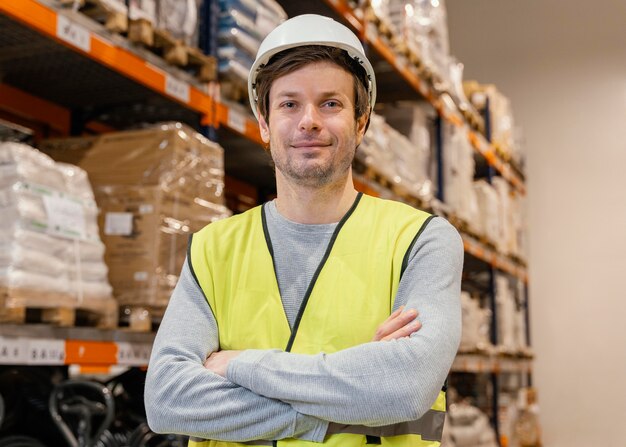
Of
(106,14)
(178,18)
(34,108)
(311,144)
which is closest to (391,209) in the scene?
(311,144)

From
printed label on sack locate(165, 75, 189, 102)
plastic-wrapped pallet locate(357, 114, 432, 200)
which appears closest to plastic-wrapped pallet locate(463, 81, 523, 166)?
plastic-wrapped pallet locate(357, 114, 432, 200)

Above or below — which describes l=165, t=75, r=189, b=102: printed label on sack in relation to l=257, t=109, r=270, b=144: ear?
above

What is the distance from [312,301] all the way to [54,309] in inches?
52.9

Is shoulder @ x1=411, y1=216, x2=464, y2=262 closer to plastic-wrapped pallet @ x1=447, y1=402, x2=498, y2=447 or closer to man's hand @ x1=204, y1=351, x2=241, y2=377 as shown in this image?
man's hand @ x1=204, y1=351, x2=241, y2=377

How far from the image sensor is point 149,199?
3.51 meters

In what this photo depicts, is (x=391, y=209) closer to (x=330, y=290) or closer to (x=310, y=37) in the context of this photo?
(x=330, y=290)

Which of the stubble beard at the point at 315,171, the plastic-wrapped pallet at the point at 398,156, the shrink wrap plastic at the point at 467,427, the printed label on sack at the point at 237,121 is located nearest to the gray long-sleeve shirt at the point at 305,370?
the stubble beard at the point at 315,171

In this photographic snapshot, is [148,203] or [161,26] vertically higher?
[161,26]

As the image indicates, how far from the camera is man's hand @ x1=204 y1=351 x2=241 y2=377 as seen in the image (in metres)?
1.95

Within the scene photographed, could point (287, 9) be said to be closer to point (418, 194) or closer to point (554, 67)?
point (418, 194)

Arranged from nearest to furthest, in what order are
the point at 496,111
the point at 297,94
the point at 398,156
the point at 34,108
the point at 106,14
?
1. the point at 297,94
2. the point at 106,14
3. the point at 34,108
4. the point at 398,156
5. the point at 496,111

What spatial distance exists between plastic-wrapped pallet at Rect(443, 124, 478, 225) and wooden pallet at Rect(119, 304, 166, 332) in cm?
403

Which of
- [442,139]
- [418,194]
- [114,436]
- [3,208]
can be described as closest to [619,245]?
[442,139]

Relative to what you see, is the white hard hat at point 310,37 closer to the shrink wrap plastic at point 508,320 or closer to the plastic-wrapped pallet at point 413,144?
the plastic-wrapped pallet at point 413,144
